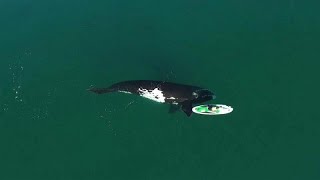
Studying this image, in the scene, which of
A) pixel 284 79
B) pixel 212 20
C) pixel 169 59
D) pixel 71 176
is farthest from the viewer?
pixel 212 20

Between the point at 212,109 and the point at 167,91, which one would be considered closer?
the point at 212,109

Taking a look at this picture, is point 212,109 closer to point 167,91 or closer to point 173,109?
point 173,109

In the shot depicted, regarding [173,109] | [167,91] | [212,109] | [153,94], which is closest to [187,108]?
[173,109]

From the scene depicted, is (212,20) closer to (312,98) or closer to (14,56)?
(312,98)

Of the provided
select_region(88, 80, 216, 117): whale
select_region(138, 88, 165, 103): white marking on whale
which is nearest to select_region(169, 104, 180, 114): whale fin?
select_region(88, 80, 216, 117): whale

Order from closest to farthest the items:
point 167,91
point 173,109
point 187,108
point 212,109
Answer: point 187,108 < point 212,109 < point 173,109 < point 167,91

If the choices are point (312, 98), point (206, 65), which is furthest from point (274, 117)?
point (206, 65)

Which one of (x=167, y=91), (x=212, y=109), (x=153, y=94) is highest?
(x=167, y=91)
